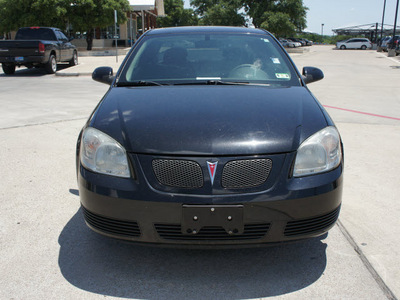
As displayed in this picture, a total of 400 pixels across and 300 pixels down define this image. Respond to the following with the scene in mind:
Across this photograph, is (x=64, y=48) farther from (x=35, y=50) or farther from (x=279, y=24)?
(x=279, y=24)

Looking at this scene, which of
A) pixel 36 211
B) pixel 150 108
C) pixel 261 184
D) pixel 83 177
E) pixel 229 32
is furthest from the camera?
pixel 229 32

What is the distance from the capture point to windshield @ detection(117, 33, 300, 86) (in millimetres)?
3553

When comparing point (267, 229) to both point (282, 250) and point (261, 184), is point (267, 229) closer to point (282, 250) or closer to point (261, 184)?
point (261, 184)

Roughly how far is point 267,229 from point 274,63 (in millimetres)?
1858

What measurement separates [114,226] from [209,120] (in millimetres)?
871

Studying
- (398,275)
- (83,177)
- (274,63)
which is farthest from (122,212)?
(274,63)

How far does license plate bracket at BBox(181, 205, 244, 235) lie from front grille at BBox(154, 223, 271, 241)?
0.14 feet

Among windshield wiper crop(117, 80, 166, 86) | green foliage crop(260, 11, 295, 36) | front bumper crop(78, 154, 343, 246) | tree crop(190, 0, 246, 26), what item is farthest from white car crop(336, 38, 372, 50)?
front bumper crop(78, 154, 343, 246)

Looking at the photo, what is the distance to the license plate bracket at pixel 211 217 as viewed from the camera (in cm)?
232

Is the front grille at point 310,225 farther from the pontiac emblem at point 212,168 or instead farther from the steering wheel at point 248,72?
the steering wheel at point 248,72

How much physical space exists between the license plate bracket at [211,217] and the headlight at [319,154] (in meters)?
0.43

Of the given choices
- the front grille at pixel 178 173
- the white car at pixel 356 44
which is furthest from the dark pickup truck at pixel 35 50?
the white car at pixel 356 44

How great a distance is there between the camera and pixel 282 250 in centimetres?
295

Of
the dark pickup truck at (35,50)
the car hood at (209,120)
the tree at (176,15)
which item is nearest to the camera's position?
the car hood at (209,120)
